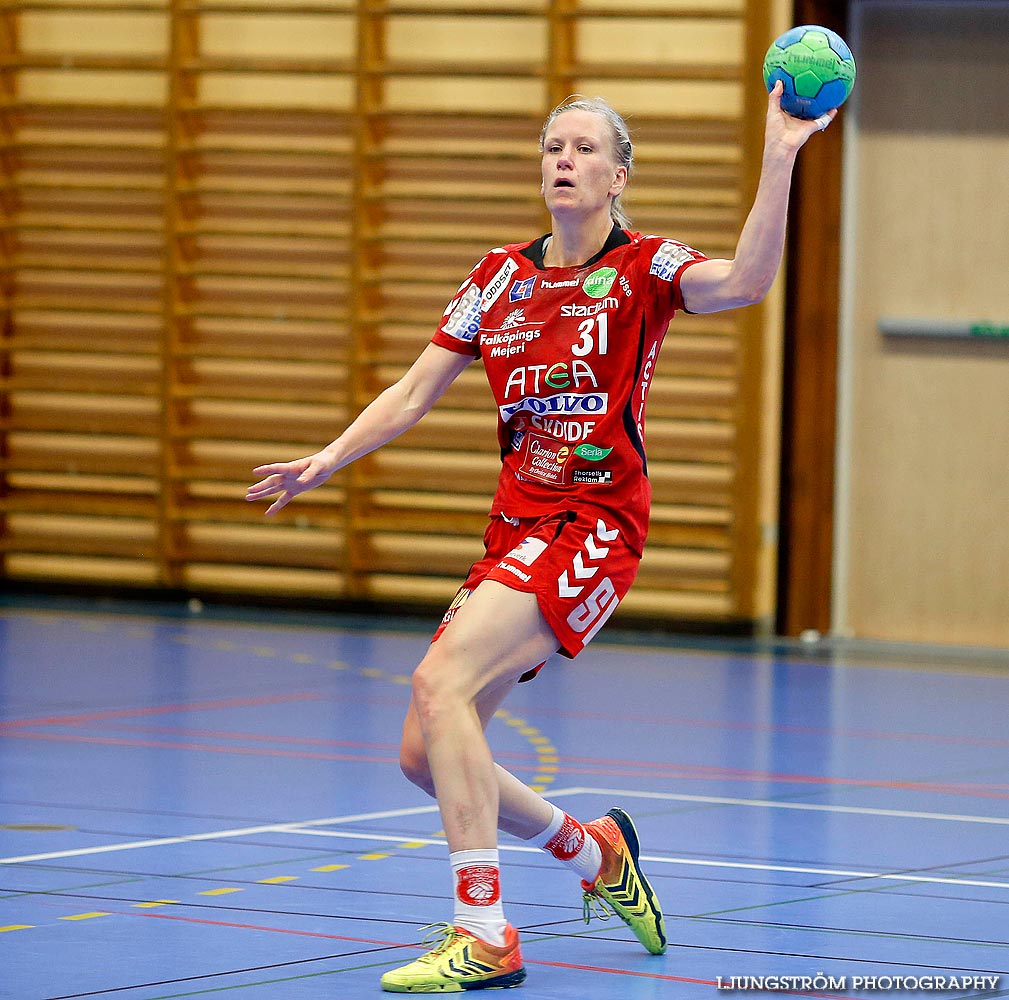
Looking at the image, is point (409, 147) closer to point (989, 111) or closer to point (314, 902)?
point (989, 111)

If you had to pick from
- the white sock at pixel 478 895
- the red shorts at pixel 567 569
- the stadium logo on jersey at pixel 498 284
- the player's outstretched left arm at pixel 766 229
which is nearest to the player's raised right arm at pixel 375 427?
the stadium logo on jersey at pixel 498 284

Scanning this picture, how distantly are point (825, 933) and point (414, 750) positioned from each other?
3.07ft

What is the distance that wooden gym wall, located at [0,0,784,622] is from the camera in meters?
11.2

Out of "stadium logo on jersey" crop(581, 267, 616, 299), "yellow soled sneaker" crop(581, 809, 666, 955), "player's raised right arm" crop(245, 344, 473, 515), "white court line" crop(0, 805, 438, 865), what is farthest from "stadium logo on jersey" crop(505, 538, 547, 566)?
"white court line" crop(0, 805, 438, 865)

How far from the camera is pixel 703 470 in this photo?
37.1 feet

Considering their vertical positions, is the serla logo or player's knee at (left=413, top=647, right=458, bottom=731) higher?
the serla logo

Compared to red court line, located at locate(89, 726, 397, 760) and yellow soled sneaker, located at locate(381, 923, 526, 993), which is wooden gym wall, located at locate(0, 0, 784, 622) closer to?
red court line, located at locate(89, 726, 397, 760)

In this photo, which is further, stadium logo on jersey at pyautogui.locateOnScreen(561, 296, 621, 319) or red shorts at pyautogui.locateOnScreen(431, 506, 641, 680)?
stadium logo on jersey at pyautogui.locateOnScreen(561, 296, 621, 319)

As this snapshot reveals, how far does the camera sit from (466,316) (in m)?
4.05

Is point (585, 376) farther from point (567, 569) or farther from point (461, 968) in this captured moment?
point (461, 968)

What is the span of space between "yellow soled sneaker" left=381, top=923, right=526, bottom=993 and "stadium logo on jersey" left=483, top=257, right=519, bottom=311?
1.22 meters

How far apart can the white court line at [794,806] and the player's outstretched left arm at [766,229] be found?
2.39 m

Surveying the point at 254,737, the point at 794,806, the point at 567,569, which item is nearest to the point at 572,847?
the point at 567,569

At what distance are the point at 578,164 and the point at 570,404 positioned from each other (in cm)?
46
